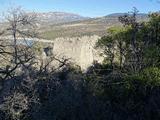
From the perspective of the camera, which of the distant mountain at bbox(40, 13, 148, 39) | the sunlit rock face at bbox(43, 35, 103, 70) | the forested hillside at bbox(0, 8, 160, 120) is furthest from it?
the distant mountain at bbox(40, 13, 148, 39)

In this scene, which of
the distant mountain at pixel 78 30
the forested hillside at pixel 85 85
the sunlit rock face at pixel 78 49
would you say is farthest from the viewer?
the distant mountain at pixel 78 30

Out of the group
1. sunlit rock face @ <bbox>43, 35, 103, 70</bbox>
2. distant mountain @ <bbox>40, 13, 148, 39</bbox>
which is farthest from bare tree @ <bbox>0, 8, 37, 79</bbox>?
distant mountain @ <bbox>40, 13, 148, 39</bbox>

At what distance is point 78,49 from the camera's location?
30484 mm

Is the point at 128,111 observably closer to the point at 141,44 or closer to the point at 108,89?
the point at 108,89

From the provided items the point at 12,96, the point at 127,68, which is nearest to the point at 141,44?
the point at 127,68

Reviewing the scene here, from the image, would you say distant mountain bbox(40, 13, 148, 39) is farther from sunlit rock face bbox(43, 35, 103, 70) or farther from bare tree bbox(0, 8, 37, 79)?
bare tree bbox(0, 8, 37, 79)

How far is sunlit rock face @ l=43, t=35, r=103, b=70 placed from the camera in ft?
98.1

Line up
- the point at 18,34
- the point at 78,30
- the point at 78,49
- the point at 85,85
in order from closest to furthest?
the point at 18,34, the point at 85,85, the point at 78,49, the point at 78,30

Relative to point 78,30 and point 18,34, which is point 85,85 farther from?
point 78,30

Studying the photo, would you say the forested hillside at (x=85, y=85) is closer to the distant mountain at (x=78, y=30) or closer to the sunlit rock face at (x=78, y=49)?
the sunlit rock face at (x=78, y=49)

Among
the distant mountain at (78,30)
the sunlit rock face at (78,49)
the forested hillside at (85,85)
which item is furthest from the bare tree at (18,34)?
the distant mountain at (78,30)

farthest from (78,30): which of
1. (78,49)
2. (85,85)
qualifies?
(85,85)

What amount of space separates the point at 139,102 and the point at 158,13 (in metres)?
7.82

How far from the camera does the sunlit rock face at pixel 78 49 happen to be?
29.9m
